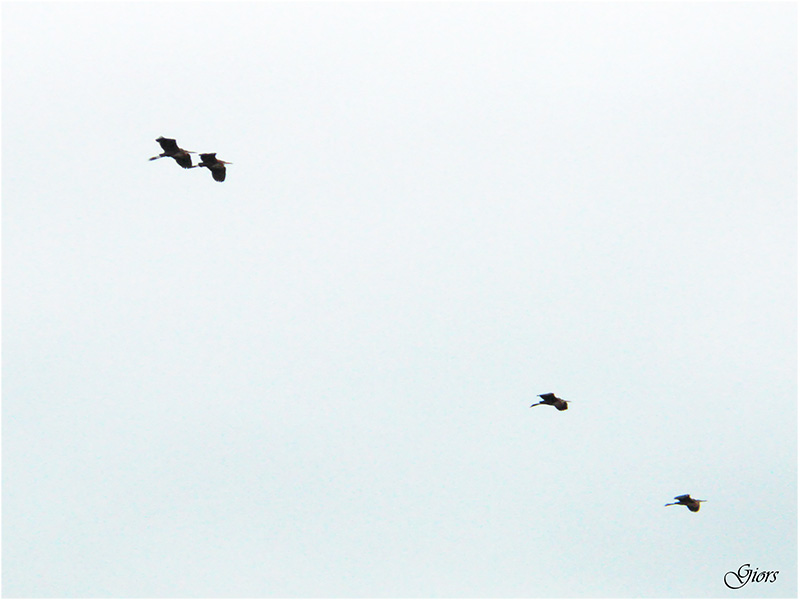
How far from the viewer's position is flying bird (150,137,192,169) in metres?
44.3

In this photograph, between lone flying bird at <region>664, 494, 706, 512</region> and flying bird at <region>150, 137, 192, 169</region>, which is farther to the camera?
lone flying bird at <region>664, 494, 706, 512</region>

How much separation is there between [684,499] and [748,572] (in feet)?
26.9

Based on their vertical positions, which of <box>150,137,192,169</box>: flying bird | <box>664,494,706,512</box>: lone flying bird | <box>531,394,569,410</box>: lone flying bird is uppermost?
<box>150,137,192,169</box>: flying bird

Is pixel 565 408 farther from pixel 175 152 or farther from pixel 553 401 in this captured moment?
pixel 175 152

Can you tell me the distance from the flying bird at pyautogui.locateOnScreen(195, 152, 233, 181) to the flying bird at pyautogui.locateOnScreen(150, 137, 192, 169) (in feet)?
2.78

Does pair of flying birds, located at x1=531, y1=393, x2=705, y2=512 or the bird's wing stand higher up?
the bird's wing

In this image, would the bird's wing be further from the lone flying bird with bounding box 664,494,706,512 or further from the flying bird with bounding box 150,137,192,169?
the lone flying bird with bounding box 664,494,706,512

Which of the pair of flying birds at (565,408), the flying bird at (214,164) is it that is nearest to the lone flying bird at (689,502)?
the pair of flying birds at (565,408)

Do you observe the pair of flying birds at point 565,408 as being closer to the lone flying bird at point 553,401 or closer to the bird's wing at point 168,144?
the lone flying bird at point 553,401

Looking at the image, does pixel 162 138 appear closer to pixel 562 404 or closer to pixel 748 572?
pixel 562 404

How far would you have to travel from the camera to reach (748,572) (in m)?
57.5

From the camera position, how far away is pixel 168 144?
146 feet

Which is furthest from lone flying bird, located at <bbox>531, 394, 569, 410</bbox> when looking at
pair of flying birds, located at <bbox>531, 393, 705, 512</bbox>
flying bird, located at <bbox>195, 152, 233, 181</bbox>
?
flying bird, located at <bbox>195, 152, 233, 181</bbox>

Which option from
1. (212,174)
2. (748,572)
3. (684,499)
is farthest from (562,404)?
(212,174)
